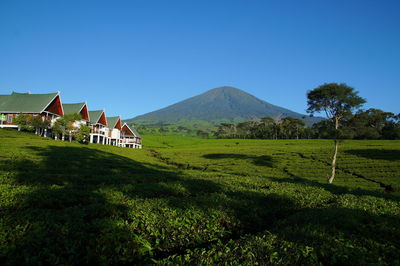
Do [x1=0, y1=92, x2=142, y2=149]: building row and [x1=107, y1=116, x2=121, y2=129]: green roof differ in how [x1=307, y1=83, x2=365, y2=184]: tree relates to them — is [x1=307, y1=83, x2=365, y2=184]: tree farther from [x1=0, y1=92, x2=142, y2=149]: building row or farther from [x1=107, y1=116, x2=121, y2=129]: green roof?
[x1=107, y1=116, x2=121, y2=129]: green roof

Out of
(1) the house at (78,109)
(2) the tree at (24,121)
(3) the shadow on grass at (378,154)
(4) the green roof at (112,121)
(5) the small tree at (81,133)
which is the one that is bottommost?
(3) the shadow on grass at (378,154)

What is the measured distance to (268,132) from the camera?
5842 inches

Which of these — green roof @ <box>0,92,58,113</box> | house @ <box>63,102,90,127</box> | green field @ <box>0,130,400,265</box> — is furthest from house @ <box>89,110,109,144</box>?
green field @ <box>0,130,400,265</box>

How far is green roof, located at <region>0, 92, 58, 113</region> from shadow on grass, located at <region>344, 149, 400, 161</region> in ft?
228

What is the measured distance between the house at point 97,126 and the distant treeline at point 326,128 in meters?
61.5

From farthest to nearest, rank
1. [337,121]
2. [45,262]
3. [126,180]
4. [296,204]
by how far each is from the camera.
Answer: [337,121] < [126,180] < [296,204] < [45,262]

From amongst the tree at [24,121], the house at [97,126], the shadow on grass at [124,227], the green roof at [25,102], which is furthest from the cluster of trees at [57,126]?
the shadow on grass at [124,227]

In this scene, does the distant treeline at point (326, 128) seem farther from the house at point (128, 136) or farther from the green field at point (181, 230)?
the house at point (128, 136)

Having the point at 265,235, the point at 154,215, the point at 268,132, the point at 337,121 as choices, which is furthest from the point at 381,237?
the point at 268,132

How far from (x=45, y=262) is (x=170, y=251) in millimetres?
2753

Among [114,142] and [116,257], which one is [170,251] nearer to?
[116,257]

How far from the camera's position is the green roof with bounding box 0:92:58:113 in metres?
55.1

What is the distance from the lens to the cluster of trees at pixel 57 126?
5247 centimetres

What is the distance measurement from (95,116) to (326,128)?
214 feet
